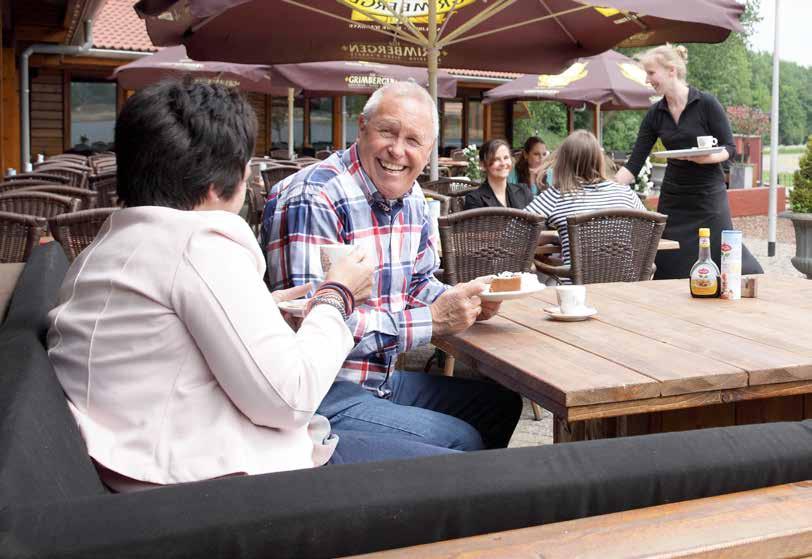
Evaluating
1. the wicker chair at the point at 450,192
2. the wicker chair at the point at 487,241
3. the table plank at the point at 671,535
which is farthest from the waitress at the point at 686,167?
the table plank at the point at 671,535

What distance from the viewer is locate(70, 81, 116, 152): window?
71.1 ft

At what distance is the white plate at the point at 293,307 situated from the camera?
A: 230 centimetres

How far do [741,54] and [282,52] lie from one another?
2256 inches

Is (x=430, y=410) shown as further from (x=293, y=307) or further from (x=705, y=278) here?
(x=705, y=278)

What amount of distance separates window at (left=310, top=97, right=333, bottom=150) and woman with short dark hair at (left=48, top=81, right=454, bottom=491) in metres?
24.0

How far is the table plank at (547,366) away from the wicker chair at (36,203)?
12.1 ft

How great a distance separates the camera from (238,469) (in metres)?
1.63

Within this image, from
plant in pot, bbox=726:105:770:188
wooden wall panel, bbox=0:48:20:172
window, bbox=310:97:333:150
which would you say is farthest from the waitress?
plant in pot, bbox=726:105:770:188

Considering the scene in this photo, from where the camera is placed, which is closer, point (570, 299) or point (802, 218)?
point (570, 299)

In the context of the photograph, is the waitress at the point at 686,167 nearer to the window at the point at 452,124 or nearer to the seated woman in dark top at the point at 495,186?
the seated woman in dark top at the point at 495,186

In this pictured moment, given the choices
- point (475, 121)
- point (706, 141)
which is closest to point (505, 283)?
point (706, 141)

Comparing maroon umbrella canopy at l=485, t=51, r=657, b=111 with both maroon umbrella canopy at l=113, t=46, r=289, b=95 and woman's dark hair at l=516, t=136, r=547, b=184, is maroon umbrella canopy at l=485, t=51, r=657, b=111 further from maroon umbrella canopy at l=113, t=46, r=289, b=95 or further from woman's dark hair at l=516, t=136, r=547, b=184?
woman's dark hair at l=516, t=136, r=547, b=184

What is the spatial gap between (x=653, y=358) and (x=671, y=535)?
1.20m

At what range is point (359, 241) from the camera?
110 inches
